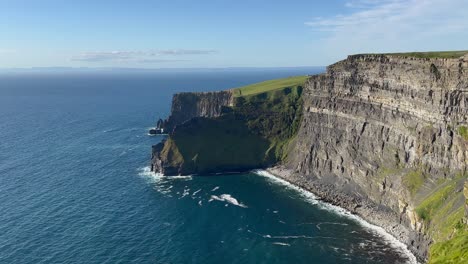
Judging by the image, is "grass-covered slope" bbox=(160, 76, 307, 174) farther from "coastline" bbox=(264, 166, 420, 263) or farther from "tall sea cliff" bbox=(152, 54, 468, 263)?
"coastline" bbox=(264, 166, 420, 263)

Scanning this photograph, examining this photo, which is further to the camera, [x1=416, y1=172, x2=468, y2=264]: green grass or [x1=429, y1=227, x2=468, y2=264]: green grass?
[x1=416, y1=172, x2=468, y2=264]: green grass

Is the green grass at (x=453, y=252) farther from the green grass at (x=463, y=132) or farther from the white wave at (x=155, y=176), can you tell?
the white wave at (x=155, y=176)

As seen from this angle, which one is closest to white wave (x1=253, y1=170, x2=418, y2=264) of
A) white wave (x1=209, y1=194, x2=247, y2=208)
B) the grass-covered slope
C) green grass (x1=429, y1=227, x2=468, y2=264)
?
the grass-covered slope

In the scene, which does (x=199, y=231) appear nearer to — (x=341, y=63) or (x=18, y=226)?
(x=18, y=226)

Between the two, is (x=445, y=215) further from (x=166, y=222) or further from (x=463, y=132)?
(x=166, y=222)

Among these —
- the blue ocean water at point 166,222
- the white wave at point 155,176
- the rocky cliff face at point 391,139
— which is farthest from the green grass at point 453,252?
the white wave at point 155,176
